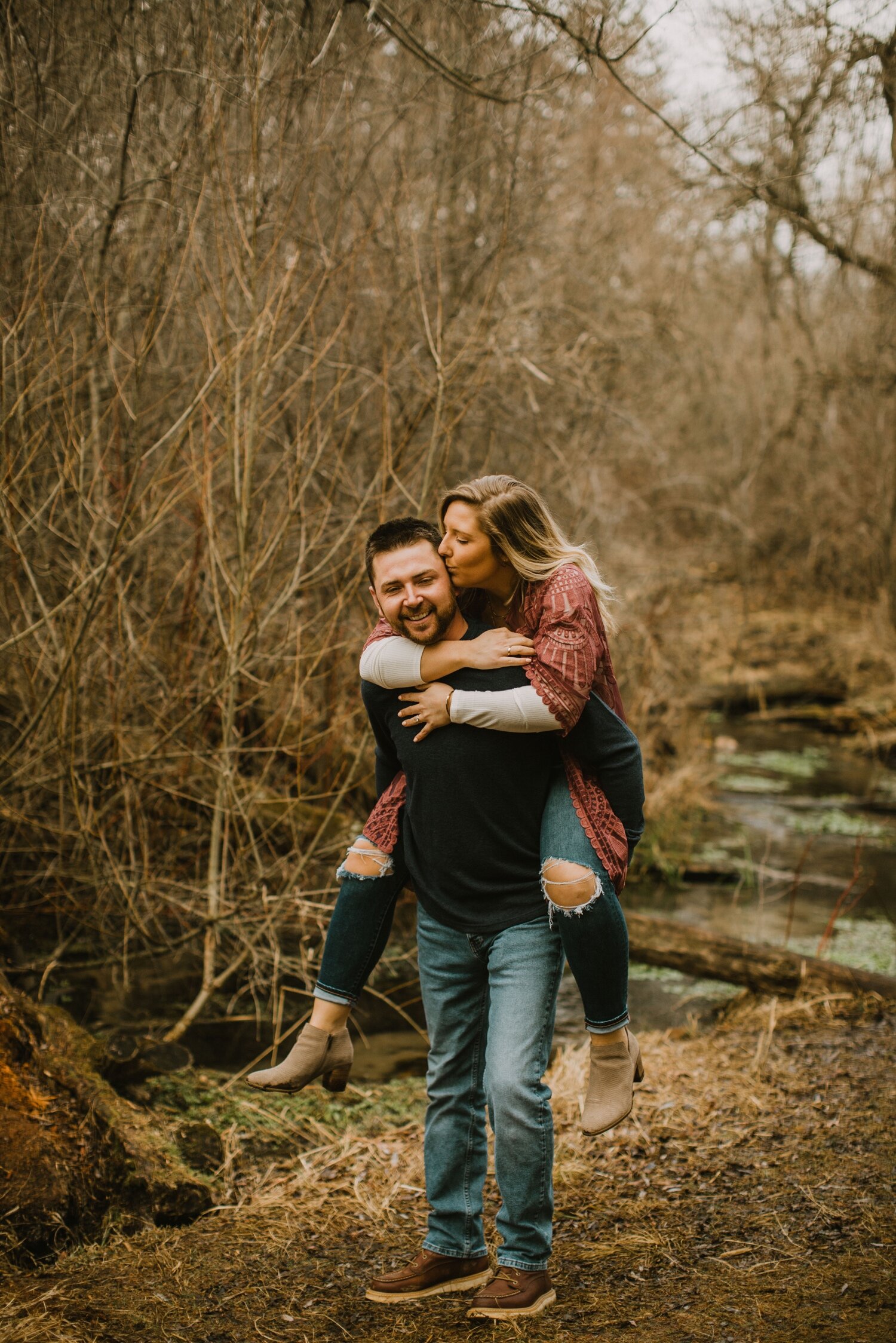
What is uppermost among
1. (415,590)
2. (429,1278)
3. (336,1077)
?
(415,590)

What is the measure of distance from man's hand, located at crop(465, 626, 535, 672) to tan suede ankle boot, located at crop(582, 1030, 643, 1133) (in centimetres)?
96

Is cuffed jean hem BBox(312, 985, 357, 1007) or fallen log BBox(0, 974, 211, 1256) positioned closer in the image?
cuffed jean hem BBox(312, 985, 357, 1007)

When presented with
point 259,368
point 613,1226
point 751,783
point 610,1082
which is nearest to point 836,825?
point 751,783

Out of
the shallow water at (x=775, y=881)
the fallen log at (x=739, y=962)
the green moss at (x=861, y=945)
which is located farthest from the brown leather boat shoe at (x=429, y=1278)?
the green moss at (x=861, y=945)

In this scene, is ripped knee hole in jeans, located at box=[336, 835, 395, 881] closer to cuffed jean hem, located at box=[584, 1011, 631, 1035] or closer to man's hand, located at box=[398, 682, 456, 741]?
man's hand, located at box=[398, 682, 456, 741]

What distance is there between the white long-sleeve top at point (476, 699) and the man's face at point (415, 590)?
0.17 feet

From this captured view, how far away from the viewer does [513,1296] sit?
257 cm

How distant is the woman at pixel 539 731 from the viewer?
2.47 metres

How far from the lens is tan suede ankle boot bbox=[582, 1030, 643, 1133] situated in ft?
8.25

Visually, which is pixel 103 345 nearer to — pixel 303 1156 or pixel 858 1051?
pixel 303 1156

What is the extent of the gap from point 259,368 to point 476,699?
6.88 feet

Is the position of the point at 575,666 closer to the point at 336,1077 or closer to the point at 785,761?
the point at 336,1077

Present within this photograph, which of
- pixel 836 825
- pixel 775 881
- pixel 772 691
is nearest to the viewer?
pixel 775 881

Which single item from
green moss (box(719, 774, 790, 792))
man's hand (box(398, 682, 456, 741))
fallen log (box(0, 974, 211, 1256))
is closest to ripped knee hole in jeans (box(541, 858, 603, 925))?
man's hand (box(398, 682, 456, 741))
